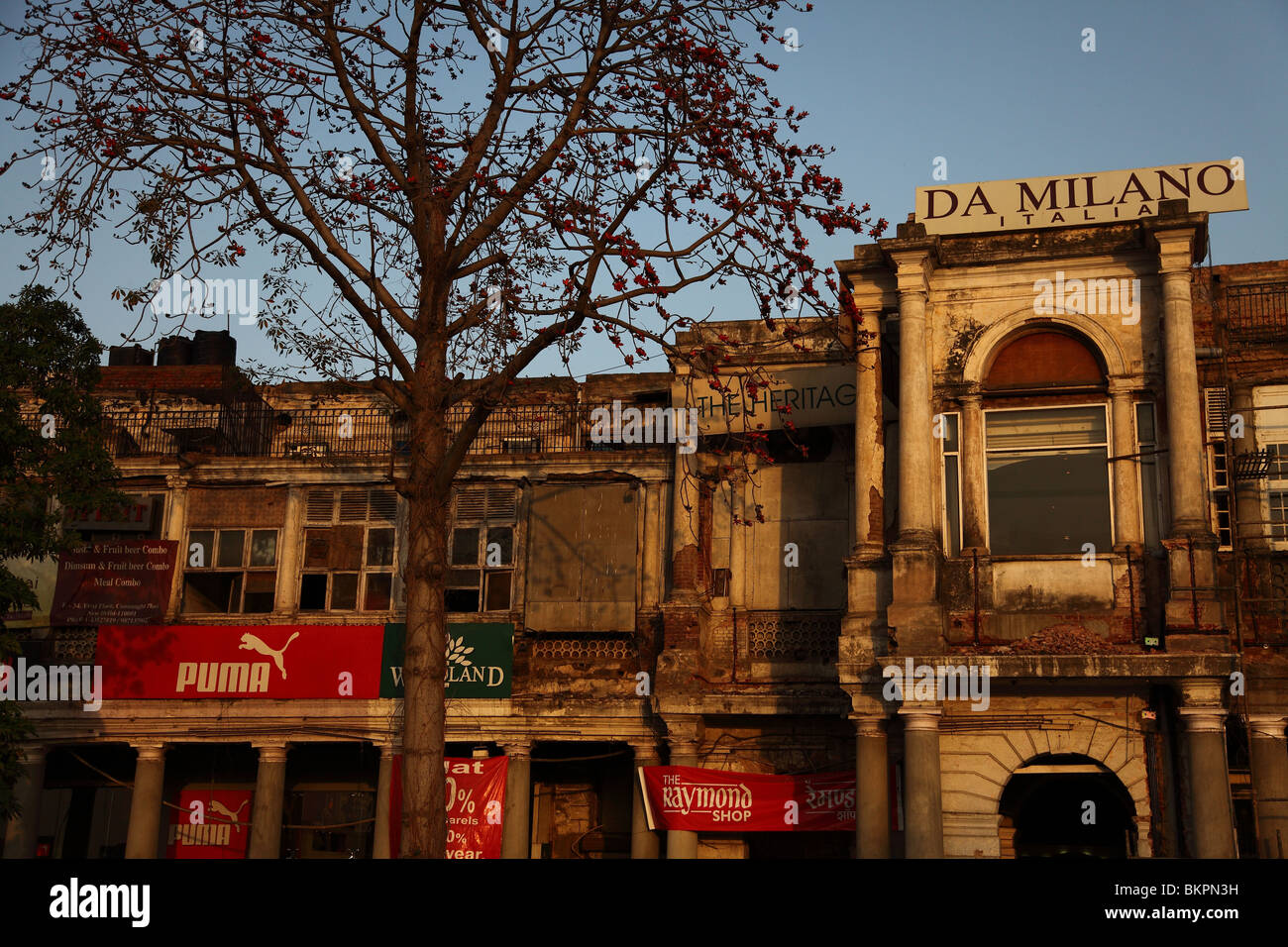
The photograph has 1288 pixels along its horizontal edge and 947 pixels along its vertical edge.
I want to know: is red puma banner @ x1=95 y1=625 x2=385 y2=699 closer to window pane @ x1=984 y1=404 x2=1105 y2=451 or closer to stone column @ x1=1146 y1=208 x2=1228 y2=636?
window pane @ x1=984 y1=404 x2=1105 y2=451

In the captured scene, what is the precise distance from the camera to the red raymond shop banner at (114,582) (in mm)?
24219

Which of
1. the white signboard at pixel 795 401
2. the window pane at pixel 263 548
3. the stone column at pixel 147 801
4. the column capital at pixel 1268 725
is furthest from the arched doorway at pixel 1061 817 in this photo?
the stone column at pixel 147 801

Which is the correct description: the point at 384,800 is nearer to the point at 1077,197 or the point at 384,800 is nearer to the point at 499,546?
the point at 499,546

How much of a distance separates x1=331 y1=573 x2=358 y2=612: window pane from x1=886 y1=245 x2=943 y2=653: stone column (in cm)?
993

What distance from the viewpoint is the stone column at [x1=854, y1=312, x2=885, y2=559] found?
2028cm

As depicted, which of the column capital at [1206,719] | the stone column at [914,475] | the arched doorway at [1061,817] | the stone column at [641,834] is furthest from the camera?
the stone column at [641,834]

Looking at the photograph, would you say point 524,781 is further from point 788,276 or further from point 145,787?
point 788,276

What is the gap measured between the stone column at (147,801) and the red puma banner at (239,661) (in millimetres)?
1018

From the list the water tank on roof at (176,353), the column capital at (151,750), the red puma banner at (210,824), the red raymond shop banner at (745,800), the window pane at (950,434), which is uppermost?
the water tank on roof at (176,353)

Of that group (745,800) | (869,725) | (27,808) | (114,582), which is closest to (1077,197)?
(869,725)

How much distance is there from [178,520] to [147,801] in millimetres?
4919

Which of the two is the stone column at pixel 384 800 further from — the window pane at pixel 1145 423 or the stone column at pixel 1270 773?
the stone column at pixel 1270 773

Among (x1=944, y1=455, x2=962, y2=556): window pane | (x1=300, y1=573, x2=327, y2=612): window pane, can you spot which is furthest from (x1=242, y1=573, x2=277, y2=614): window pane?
(x1=944, y1=455, x2=962, y2=556): window pane
